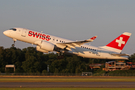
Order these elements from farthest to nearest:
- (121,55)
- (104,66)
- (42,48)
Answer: (104,66) → (121,55) → (42,48)

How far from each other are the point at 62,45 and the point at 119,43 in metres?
13.2

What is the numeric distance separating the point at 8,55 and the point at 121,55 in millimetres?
55111

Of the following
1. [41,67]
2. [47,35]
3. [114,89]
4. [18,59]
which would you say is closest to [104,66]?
[41,67]

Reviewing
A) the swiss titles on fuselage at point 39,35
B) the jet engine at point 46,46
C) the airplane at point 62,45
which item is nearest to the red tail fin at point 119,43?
the airplane at point 62,45

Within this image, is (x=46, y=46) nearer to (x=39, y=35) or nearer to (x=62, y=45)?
(x=39, y=35)

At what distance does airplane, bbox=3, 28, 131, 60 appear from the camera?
1757 inches

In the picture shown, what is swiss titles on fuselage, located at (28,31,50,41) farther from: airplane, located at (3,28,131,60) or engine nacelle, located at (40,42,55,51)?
engine nacelle, located at (40,42,55,51)

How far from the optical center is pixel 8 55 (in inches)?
3593

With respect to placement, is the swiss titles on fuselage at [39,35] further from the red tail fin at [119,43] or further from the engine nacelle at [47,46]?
the red tail fin at [119,43]

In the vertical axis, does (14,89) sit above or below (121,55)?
below

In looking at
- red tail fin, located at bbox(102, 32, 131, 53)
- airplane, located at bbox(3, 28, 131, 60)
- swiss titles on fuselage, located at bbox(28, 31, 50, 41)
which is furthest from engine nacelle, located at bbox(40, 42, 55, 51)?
red tail fin, located at bbox(102, 32, 131, 53)

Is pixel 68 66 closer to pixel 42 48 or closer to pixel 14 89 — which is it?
pixel 42 48

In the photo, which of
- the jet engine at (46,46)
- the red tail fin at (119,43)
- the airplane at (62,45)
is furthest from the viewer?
the red tail fin at (119,43)

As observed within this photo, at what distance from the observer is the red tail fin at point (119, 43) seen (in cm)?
5016
